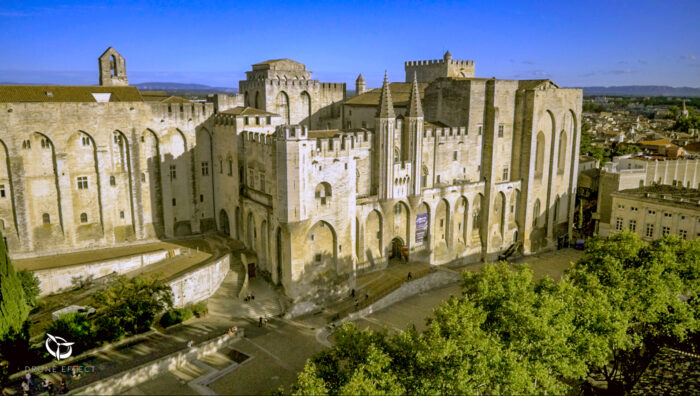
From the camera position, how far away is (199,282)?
1265 inches

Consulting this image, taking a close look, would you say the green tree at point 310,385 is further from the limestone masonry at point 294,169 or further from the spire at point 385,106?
the spire at point 385,106

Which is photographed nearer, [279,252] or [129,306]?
[129,306]

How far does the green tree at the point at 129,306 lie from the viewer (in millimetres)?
26453

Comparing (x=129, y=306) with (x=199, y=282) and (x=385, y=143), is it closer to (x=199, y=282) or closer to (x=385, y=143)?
(x=199, y=282)

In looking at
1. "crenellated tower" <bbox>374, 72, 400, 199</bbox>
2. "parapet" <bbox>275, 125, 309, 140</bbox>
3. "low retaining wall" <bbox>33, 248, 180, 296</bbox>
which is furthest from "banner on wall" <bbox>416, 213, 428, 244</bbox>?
"low retaining wall" <bbox>33, 248, 180, 296</bbox>

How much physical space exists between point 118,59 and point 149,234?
54.7 ft

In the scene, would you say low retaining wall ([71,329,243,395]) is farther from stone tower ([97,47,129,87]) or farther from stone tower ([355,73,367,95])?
stone tower ([355,73,367,95])

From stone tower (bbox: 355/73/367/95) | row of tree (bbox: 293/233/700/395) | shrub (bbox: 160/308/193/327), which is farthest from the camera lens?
stone tower (bbox: 355/73/367/95)

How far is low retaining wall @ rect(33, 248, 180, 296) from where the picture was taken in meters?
30.6

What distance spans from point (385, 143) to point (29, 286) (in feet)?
80.0

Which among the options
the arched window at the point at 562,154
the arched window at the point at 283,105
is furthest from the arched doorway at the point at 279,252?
the arched window at the point at 562,154

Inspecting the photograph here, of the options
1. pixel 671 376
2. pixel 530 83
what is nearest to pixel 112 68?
pixel 530 83

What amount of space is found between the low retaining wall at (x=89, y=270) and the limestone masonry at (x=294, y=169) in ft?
15.3

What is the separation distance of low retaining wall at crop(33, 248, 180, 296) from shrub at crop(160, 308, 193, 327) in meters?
6.23
